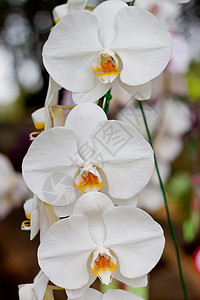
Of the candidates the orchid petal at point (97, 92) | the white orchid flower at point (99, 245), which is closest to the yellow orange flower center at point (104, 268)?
the white orchid flower at point (99, 245)

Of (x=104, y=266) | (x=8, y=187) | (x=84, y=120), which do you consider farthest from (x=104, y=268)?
(x=8, y=187)

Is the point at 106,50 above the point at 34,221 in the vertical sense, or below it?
above

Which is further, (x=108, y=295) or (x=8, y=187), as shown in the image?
(x=8, y=187)

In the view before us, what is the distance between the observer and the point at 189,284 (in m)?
1.48

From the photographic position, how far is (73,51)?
33 cm

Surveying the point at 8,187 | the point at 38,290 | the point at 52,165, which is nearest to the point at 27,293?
the point at 38,290

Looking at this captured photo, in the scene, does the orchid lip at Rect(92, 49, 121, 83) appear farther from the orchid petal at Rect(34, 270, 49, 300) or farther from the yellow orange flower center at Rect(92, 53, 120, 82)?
the orchid petal at Rect(34, 270, 49, 300)

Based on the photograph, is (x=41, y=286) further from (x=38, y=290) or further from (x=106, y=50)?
(x=106, y=50)

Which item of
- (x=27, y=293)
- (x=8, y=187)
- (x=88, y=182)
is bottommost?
(x=8, y=187)

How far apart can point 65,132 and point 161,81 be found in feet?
2.11

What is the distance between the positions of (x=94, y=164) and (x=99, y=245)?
0.07 metres

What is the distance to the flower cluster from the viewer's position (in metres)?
0.31

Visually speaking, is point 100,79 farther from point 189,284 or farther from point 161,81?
point 189,284

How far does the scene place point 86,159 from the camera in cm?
32
